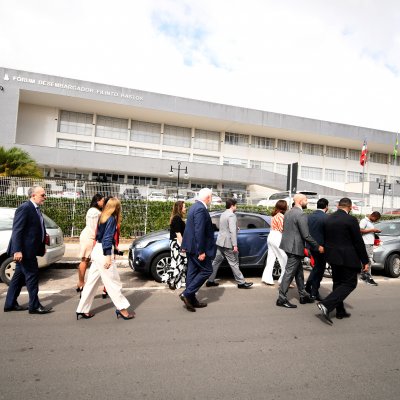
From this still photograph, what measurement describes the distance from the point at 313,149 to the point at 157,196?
33847 millimetres

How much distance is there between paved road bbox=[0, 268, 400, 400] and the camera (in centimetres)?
285

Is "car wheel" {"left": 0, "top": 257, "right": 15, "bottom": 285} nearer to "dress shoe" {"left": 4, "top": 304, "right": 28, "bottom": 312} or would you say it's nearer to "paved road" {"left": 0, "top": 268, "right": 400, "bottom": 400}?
"paved road" {"left": 0, "top": 268, "right": 400, "bottom": 400}

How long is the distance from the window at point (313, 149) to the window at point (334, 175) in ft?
8.06

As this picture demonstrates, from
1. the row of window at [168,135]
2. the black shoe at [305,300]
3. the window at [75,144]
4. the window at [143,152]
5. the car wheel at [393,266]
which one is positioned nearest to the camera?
the black shoe at [305,300]

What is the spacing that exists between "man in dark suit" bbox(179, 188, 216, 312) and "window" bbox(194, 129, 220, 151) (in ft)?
110

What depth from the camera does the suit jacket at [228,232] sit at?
643 cm

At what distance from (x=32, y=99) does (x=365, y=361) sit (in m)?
35.9

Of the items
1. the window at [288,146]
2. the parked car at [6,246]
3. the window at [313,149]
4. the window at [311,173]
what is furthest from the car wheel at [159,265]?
the window at [313,149]

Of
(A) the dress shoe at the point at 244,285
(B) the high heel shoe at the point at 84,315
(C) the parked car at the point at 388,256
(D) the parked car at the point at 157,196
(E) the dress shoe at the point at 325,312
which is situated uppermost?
(D) the parked car at the point at 157,196

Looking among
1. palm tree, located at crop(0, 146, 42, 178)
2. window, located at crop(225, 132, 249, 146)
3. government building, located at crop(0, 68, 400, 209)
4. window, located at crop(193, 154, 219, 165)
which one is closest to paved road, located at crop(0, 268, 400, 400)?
palm tree, located at crop(0, 146, 42, 178)

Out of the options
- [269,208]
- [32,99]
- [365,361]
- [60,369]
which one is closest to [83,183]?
[269,208]

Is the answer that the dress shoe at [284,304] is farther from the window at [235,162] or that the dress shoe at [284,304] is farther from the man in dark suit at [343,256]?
the window at [235,162]

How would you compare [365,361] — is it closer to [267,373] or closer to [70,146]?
[267,373]

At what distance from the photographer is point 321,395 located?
2.80 meters
